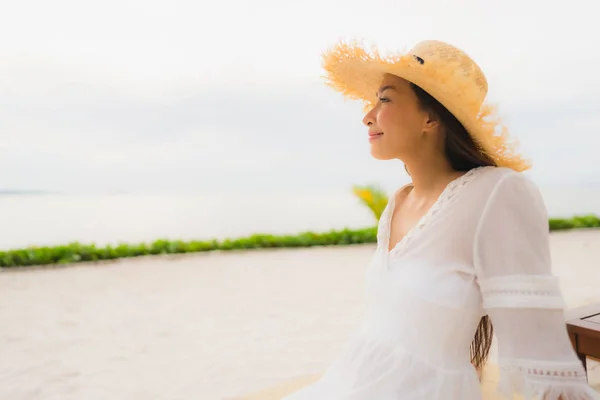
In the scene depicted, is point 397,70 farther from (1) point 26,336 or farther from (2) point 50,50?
(2) point 50,50

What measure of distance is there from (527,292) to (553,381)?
6.8 inches

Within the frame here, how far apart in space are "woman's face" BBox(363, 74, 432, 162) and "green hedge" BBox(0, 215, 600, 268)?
712cm

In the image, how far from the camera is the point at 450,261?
102cm

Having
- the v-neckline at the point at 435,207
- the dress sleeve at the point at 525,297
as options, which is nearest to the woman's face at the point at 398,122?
the v-neckline at the point at 435,207

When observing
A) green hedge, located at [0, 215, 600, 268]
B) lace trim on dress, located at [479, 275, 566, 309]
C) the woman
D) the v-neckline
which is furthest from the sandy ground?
lace trim on dress, located at [479, 275, 566, 309]

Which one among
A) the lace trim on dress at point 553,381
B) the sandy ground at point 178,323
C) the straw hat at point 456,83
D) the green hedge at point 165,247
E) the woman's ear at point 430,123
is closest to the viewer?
the lace trim on dress at point 553,381

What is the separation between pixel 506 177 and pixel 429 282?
0.27 metres

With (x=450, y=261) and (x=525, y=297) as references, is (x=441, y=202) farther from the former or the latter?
(x=525, y=297)

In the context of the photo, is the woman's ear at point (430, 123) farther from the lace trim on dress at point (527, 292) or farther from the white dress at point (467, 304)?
the lace trim on dress at point (527, 292)

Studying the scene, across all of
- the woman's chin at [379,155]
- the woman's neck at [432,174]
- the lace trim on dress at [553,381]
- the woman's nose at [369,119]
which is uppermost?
the woman's nose at [369,119]

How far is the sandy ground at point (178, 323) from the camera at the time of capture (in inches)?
127

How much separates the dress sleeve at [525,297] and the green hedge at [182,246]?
737 cm

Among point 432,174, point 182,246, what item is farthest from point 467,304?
point 182,246

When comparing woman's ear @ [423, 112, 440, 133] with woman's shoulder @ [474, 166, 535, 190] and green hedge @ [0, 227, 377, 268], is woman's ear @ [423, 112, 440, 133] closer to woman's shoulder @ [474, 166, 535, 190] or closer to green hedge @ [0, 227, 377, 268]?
woman's shoulder @ [474, 166, 535, 190]
